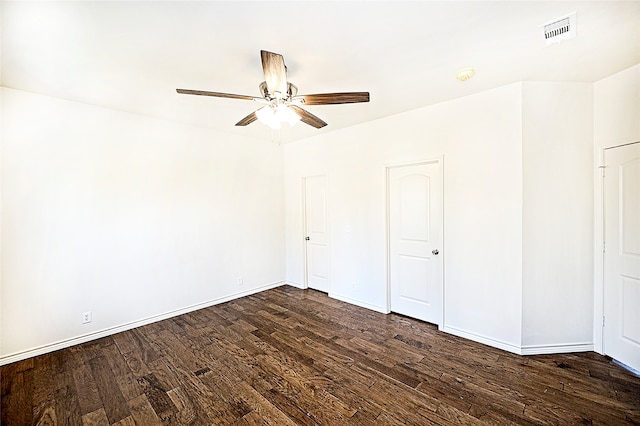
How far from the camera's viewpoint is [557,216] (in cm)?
269

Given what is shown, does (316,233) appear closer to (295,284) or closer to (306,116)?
(295,284)

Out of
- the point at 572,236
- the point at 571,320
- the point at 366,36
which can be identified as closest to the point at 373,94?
the point at 366,36

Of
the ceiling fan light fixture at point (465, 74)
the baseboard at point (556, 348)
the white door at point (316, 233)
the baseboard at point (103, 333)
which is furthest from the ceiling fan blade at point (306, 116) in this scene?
the baseboard at point (103, 333)

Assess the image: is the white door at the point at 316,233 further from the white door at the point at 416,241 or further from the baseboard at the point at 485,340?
the baseboard at the point at 485,340

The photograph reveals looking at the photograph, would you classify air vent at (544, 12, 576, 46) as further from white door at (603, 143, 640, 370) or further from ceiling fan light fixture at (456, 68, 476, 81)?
white door at (603, 143, 640, 370)

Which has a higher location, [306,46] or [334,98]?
[306,46]

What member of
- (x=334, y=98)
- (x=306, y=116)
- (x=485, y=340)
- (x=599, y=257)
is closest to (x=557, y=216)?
(x=599, y=257)

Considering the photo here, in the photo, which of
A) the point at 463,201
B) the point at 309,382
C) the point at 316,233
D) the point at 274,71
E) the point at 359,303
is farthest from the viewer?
the point at 316,233

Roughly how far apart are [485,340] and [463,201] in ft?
5.05

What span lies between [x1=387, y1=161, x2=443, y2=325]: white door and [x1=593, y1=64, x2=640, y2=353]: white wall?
4.67 ft

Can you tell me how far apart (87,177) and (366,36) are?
3.36 metres

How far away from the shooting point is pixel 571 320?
2725 mm

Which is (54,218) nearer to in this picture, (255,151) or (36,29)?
(36,29)

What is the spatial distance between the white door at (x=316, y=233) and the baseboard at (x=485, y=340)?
2.08m
